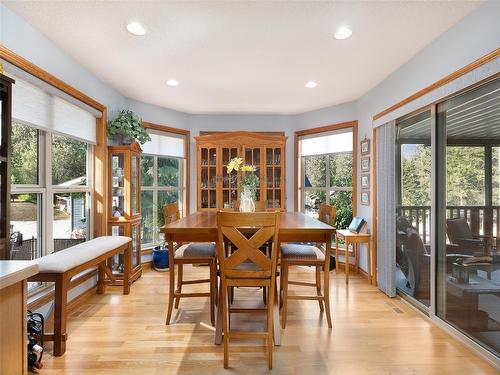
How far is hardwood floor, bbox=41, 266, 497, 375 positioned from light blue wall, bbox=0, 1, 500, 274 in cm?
154

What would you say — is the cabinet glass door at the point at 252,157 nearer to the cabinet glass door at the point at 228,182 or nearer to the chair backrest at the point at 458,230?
the cabinet glass door at the point at 228,182

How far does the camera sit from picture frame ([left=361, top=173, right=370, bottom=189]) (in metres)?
3.99

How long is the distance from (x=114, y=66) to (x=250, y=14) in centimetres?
174

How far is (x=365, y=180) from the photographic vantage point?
4074 millimetres

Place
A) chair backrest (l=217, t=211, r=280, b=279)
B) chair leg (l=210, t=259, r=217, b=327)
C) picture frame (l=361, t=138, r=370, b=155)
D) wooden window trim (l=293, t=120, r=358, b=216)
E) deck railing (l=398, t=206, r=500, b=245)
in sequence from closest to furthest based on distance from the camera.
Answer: chair backrest (l=217, t=211, r=280, b=279) → deck railing (l=398, t=206, r=500, b=245) → chair leg (l=210, t=259, r=217, b=327) → picture frame (l=361, t=138, r=370, b=155) → wooden window trim (l=293, t=120, r=358, b=216)

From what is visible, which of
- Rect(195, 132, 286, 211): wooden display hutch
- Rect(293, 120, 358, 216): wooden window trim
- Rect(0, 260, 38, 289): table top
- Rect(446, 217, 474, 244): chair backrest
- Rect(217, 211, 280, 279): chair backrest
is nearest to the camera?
Rect(0, 260, 38, 289): table top

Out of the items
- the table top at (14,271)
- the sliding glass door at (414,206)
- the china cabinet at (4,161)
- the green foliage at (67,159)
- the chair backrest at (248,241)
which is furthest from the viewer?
the green foliage at (67,159)

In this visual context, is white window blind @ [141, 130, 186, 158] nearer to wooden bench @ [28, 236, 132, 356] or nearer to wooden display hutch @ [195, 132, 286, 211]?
wooden display hutch @ [195, 132, 286, 211]

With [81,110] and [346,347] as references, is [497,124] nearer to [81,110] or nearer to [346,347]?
[346,347]

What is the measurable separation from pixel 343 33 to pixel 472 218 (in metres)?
1.80

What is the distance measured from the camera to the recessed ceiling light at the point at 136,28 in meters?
Result: 2.32

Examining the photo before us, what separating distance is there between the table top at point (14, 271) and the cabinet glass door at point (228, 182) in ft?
11.7

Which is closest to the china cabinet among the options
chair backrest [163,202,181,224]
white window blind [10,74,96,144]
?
white window blind [10,74,96,144]

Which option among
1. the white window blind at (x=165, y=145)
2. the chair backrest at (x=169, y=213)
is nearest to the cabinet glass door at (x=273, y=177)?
the white window blind at (x=165, y=145)
